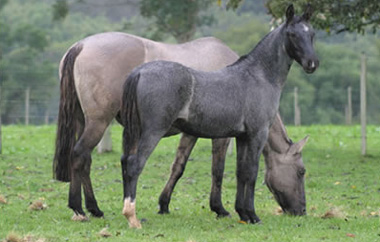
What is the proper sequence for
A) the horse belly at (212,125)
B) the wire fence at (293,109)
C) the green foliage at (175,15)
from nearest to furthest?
1. the horse belly at (212,125)
2. the green foliage at (175,15)
3. the wire fence at (293,109)

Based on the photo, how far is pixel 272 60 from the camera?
8.45m

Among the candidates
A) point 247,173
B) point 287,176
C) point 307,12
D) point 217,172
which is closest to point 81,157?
point 217,172

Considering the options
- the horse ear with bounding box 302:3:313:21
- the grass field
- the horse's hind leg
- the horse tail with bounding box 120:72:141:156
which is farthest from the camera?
the horse's hind leg

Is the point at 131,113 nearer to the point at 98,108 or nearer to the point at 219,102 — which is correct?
the point at 219,102

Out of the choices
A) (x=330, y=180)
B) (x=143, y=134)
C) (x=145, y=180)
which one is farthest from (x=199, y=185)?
(x=143, y=134)

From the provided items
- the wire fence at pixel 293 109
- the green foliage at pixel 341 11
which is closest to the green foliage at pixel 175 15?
the green foliage at pixel 341 11

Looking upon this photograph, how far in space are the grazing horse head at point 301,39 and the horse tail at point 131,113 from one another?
1854 millimetres

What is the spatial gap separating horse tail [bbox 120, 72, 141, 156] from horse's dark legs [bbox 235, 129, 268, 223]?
1347 millimetres

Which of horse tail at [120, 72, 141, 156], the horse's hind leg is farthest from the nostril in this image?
the horse's hind leg

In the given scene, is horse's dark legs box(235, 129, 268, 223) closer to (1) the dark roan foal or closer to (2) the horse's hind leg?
(1) the dark roan foal

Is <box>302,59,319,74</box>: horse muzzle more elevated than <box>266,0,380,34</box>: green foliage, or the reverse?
<box>302,59,319,74</box>: horse muzzle

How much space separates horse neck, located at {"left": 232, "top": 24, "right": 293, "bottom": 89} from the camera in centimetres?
839

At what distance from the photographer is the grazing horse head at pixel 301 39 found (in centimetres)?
796

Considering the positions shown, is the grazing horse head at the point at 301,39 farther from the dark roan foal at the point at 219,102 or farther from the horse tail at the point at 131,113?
the horse tail at the point at 131,113
